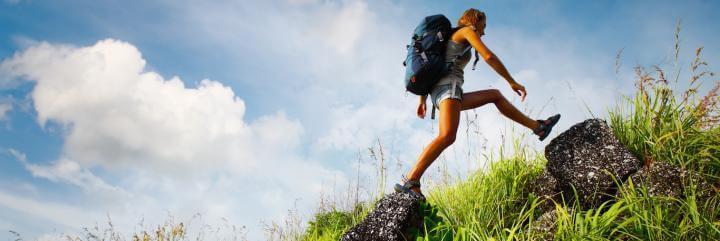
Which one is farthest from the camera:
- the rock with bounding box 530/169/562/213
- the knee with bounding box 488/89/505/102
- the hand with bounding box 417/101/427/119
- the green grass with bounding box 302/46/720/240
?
the hand with bounding box 417/101/427/119

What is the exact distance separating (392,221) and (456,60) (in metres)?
1.45

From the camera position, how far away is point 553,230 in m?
3.95

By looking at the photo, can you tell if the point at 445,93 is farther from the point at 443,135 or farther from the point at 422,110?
the point at 422,110

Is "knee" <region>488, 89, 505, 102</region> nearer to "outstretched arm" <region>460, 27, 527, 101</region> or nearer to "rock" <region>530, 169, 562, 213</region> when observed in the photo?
"outstretched arm" <region>460, 27, 527, 101</region>

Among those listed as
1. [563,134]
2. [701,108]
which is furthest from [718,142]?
[563,134]

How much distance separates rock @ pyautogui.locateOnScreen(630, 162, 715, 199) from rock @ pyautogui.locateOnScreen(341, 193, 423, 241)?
1.72 metres

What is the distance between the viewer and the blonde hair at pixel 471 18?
4965 mm

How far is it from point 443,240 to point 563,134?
163 cm

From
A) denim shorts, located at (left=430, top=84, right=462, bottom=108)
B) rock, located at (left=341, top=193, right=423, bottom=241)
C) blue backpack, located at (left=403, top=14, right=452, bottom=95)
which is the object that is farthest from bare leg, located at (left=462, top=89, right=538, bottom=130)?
rock, located at (left=341, top=193, right=423, bottom=241)

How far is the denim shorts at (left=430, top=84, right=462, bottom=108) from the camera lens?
4.66 m

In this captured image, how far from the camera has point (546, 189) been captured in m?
4.89

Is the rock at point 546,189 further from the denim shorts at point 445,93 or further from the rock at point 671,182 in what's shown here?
the denim shorts at point 445,93

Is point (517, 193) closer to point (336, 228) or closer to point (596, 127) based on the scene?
point (596, 127)

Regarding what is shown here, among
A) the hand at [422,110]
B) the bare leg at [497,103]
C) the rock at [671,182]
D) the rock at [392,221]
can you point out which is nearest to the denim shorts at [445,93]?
the bare leg at [497,103]
